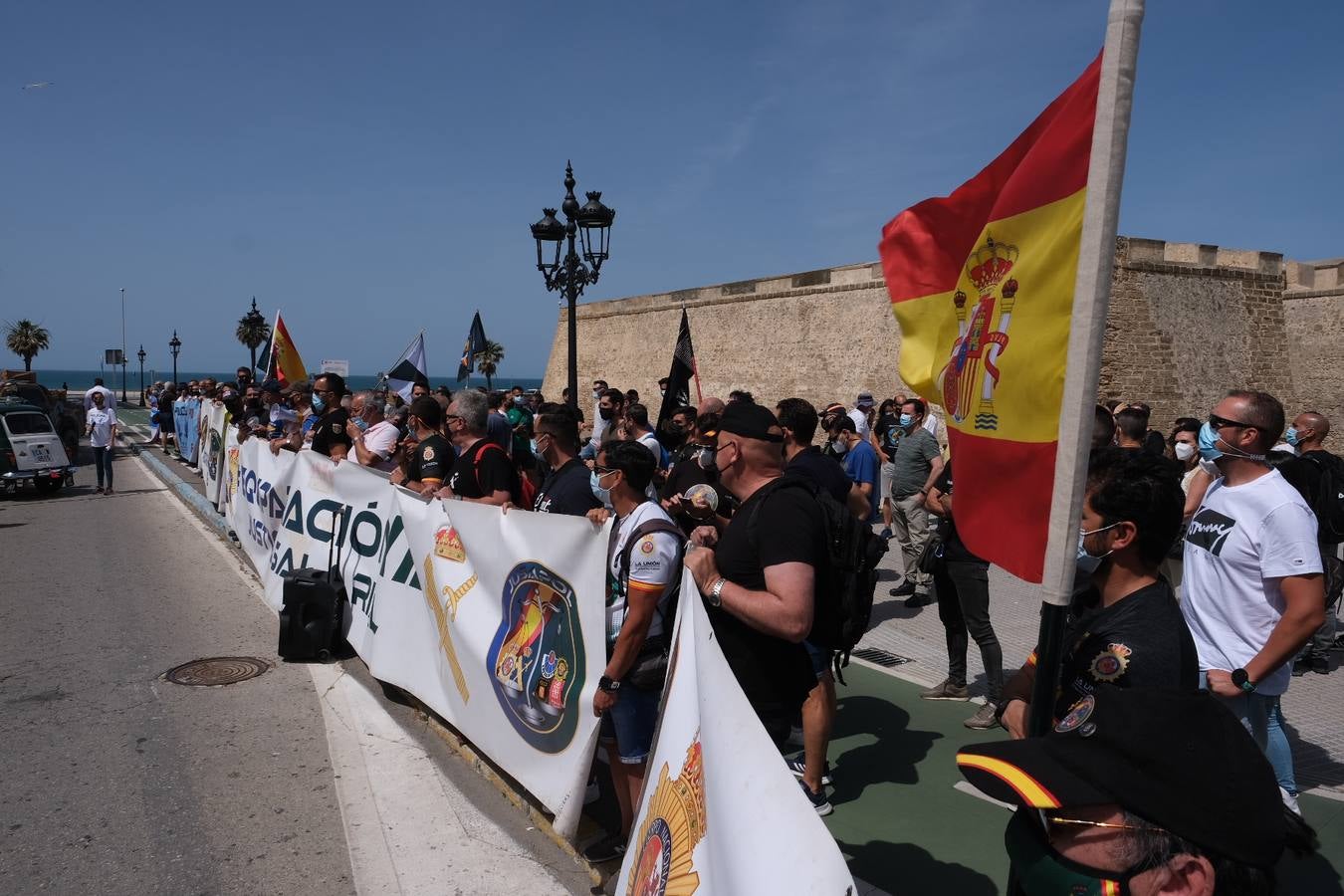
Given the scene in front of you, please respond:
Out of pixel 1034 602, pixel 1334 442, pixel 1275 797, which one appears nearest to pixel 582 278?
pixel 1034 602

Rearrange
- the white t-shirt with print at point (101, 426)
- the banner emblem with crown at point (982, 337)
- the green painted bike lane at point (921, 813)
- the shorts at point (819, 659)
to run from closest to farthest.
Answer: the banner emblem with crown at point (982, 337)
the green painted bike lane at point (921, 813)
the shorts at point (819, 659)
the white t-shirt with print at point (101, 426)

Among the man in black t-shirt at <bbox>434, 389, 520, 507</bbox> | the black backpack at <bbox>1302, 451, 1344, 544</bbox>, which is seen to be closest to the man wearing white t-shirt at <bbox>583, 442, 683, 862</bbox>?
the man in black t-shirt at <bbox>434, 389, 520, 507</bbox>

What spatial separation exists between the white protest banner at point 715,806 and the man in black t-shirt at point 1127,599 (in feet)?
2.61

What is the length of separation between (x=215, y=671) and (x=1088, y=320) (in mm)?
6372

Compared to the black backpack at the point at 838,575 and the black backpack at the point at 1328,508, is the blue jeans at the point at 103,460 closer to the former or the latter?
Answer: the black backpack at the point at 838,575

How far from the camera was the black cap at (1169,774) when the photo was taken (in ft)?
4.10

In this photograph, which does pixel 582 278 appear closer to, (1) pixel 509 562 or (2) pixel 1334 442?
(1) pixel 509 562

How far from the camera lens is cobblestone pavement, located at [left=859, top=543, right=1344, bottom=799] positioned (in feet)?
16.0

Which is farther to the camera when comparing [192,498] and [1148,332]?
[1148,332]

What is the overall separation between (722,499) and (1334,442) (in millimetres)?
24431

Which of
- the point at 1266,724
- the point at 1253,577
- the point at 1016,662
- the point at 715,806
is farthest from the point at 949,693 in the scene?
the point at 715,806

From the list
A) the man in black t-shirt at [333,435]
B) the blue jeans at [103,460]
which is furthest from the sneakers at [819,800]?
the blue jeans at [103,460]

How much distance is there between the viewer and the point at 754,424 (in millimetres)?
3242

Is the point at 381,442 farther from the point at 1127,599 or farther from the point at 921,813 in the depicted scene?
the point at 1127,599
